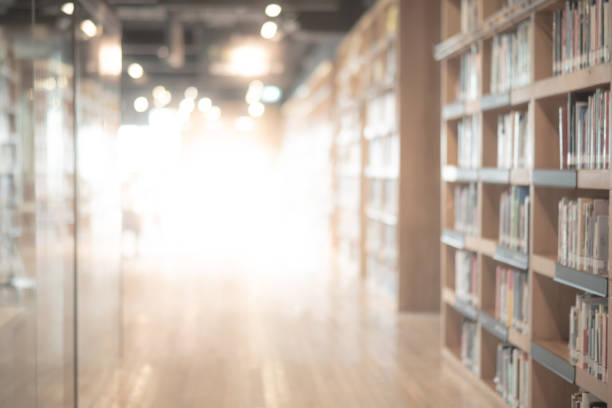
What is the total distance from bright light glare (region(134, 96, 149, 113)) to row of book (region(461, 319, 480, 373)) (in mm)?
16455

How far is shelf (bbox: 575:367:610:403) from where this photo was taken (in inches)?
119

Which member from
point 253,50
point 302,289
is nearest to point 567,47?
point 302,289

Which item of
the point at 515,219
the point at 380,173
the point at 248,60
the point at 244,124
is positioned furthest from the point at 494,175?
the point at 244,124

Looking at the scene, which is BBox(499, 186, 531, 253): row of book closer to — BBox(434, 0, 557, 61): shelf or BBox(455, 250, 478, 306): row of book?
BBox(455, 250, 478, 306): row of book

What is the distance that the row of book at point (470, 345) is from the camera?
4.67 metres

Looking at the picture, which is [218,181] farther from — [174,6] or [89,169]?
[89,169]

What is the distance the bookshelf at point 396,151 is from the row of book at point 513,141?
2751 mm

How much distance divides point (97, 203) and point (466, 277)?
2.56 meters

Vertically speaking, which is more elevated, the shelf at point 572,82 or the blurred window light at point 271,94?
the blurred window light at point 271,94

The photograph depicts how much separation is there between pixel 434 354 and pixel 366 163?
4.38 m

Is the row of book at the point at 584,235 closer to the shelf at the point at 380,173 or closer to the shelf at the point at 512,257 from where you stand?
the shelf at the point at 512,257

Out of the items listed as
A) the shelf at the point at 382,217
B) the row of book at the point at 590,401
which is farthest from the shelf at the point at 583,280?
the shelf at the point at 382,217

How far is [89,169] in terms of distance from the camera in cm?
446

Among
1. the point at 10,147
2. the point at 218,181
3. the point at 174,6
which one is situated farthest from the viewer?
the point at 218,181
